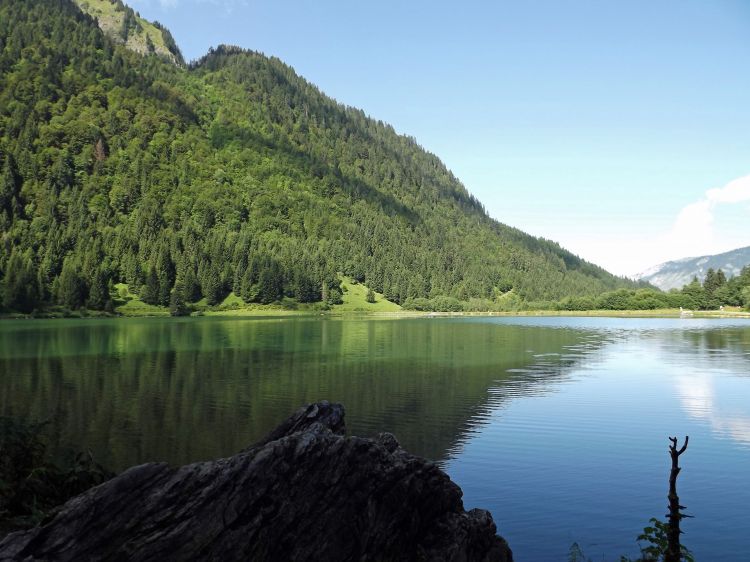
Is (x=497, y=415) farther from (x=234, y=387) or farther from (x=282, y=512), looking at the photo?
(x=282, y=512)

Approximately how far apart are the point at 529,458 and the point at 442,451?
4713mm

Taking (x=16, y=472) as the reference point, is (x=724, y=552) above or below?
below

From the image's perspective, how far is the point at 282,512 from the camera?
575 inches

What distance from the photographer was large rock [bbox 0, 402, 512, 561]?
12.5m

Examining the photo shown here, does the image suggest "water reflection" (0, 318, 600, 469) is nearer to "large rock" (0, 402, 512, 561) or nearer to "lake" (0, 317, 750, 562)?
"lake" (0, 317, 750, 562)

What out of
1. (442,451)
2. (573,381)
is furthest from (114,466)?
(573,381)

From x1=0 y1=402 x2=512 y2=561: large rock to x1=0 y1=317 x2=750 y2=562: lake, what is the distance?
19.5ft

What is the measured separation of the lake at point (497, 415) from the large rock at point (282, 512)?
5.96 m

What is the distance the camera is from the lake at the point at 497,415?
26094 mm

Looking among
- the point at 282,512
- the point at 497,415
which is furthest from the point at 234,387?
the point at 282,512

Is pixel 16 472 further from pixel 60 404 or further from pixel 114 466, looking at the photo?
pixel 60 404

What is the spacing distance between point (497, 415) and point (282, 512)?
33866mm

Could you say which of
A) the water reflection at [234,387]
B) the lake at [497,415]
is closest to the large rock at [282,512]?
the lake at [497,415]

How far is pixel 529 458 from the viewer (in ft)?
113
